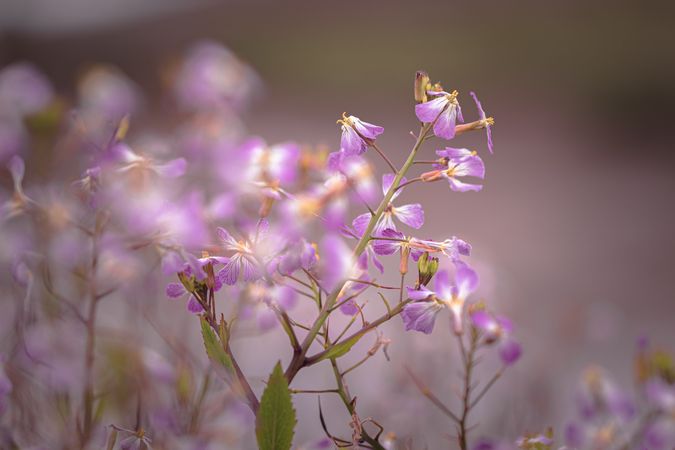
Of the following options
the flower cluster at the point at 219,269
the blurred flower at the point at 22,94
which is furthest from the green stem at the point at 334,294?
the blurred flower at the point at 22,94

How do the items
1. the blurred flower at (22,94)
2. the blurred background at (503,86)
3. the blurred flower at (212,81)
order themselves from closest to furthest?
1. the blurred flower at (22,94)
2. the blurred flower at (212,81)
3. the blurred background at (503,86)

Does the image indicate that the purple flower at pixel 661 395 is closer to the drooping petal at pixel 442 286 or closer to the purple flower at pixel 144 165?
the drooping petal at pixel 442 286

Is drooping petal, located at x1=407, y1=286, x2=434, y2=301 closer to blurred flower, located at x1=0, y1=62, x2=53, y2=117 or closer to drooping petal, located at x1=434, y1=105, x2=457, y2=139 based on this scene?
drooping petal, located at x1=434, y1=105, x2=457, y2=139

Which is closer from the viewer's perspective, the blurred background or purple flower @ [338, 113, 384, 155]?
purple flower @ [338, 113, 384, 155]

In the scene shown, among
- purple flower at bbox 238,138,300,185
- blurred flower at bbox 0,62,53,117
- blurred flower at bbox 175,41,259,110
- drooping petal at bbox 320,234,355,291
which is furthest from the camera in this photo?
blurred flower at bbox 175,41,259,110

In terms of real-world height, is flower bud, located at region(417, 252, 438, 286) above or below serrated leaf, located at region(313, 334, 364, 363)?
above

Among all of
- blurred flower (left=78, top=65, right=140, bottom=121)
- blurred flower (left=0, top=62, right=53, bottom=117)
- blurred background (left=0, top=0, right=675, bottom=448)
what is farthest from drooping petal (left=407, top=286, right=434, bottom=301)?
blurred background (left=0, top=0, right=675, bottom=448)

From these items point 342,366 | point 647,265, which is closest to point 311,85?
point 647,265
